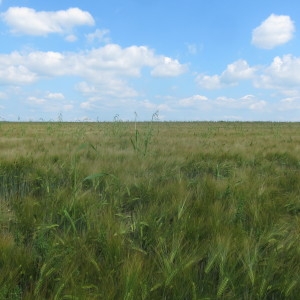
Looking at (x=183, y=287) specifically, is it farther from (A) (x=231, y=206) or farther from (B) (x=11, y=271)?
(A) (x=231, y=206)

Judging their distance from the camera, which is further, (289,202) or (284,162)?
(284,162)

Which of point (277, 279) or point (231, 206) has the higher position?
point (231, 206)

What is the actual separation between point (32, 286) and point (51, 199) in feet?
4.92

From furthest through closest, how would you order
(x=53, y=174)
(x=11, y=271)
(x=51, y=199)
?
(x=53, y=174), (x=51, y=199), (x=11, y=271)

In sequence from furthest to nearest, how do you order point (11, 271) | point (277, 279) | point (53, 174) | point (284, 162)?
point (284, 162) < point (53, 174) < point (277, 279) < point (11, 271)

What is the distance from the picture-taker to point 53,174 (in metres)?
4.71

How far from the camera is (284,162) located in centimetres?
697

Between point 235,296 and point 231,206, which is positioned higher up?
point 231,206

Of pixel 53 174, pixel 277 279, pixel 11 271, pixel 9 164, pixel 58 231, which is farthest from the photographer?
pixel 9 164

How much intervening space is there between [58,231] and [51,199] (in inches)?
27.7

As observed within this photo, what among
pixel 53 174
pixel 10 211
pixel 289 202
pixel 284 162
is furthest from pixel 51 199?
pixel 284 162

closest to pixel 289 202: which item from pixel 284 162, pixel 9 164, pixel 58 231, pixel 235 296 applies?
pixel 235 296

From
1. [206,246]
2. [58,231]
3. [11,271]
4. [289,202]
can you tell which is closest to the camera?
[11,271]

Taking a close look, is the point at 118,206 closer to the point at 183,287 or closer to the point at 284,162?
the point at 183,287
